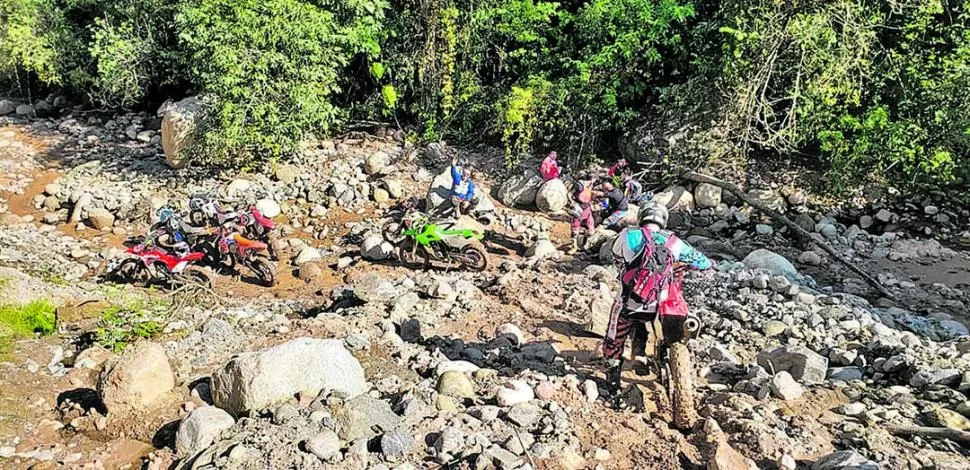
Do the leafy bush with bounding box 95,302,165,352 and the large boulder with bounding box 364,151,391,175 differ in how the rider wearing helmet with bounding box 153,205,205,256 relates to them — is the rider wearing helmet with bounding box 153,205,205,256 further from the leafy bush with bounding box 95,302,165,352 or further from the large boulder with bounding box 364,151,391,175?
the large boulder with bounding box 364,151,391,175

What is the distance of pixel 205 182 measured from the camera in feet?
40.9

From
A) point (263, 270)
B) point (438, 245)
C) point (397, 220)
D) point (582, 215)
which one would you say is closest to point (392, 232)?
point (397, 220)

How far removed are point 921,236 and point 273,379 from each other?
10494 millimetres

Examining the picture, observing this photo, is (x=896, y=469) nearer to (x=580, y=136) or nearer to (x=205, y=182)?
(x=580, y=136)

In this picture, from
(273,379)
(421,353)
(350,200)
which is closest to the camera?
(273,379)

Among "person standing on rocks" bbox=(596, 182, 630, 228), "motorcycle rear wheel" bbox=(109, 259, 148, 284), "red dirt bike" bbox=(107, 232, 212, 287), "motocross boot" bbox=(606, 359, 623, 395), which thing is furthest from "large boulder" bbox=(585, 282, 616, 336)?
"motorcycle rear wheel" bbox=(109, 259, 148, 284)

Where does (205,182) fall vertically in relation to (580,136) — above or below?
below

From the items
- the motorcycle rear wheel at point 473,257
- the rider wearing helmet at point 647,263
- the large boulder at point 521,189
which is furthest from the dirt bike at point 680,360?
the large boulder at point 521,189

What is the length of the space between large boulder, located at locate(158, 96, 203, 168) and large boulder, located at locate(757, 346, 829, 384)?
1106 cm

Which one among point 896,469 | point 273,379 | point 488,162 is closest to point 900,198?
point 488,162

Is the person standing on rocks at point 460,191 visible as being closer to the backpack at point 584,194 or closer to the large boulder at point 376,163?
the backpack at point 584,194

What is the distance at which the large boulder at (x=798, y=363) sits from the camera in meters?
5.65

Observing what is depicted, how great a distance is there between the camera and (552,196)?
11742 millimetres

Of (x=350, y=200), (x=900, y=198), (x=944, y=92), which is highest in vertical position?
(x=944, y=92)
